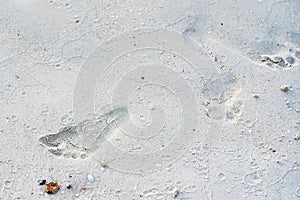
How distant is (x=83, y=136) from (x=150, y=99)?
15.9 inches

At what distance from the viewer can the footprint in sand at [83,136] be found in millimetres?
2502

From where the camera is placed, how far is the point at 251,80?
270 cm

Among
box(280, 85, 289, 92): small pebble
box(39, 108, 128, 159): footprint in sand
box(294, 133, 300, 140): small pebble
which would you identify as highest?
box(280, 85, 289, 92): small pebble

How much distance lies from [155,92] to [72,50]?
20.9 inches

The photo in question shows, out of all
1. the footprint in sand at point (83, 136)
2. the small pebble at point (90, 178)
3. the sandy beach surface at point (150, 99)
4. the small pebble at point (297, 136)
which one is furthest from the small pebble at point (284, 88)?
the small pebble at point (90, 178)

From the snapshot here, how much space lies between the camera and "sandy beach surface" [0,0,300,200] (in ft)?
7.97

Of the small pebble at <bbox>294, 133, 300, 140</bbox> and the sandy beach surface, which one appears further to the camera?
the small pebble at <bbox>294, 133, 300, 140</bbox>

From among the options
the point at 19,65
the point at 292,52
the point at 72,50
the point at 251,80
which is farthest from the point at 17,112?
the point at 292,52

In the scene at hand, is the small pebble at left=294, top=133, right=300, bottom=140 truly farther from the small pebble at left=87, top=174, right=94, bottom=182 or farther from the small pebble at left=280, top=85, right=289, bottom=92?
the small pebble at left=87, top=174, right=94, bottom=182

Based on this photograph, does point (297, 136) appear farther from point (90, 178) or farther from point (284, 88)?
point (90, 178)

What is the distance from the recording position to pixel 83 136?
2545mm

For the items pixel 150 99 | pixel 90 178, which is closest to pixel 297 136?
pixel 150 99

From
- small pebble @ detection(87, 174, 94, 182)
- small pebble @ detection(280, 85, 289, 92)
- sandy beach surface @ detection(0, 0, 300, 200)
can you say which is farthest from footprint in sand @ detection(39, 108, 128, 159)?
small pebble @ detection(280, 85, 289, 92)

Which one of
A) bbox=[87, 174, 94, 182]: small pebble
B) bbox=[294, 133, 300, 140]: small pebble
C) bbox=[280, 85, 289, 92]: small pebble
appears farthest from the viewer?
bbox=[280, 85, 289, 92]: small pebble
